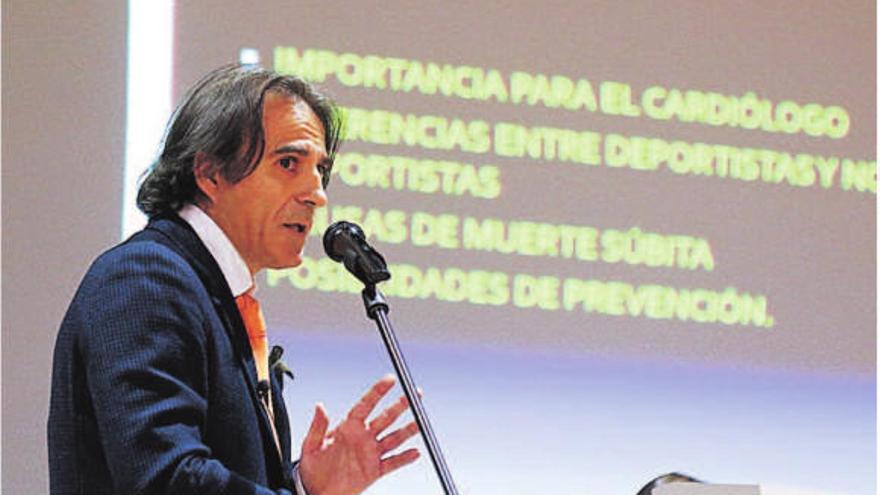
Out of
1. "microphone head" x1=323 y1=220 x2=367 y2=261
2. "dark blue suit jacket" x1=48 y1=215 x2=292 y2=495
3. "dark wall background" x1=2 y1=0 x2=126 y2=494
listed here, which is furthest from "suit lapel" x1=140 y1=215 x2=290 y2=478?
"dark wall background" x1=2 y1=0 x2=126 y2=494

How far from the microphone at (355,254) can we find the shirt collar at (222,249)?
13 cm

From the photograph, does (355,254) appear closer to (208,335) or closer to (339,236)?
(339,236)

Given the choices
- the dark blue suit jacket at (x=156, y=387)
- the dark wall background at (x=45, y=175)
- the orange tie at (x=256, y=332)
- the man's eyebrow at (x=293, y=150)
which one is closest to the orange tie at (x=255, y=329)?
the orange tie at (x=256, y=332)

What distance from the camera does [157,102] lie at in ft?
13.1

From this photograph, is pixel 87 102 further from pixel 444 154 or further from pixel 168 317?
pixel 168 317

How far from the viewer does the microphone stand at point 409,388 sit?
2.15 m

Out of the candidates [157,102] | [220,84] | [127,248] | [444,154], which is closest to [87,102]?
[157,102]

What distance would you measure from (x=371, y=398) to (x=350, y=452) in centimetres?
10

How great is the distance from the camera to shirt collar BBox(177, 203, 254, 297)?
2.41 metres

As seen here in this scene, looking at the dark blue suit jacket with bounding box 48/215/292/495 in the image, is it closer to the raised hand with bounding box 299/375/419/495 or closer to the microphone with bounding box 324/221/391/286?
the raised hand with bounding box 299/375/419/495

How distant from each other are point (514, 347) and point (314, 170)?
1862mm

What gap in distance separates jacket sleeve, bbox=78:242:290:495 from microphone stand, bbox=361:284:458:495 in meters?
0.23

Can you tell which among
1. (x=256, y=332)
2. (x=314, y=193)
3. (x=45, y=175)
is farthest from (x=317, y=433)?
(x=45, y=175)

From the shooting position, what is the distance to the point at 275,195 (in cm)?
247
